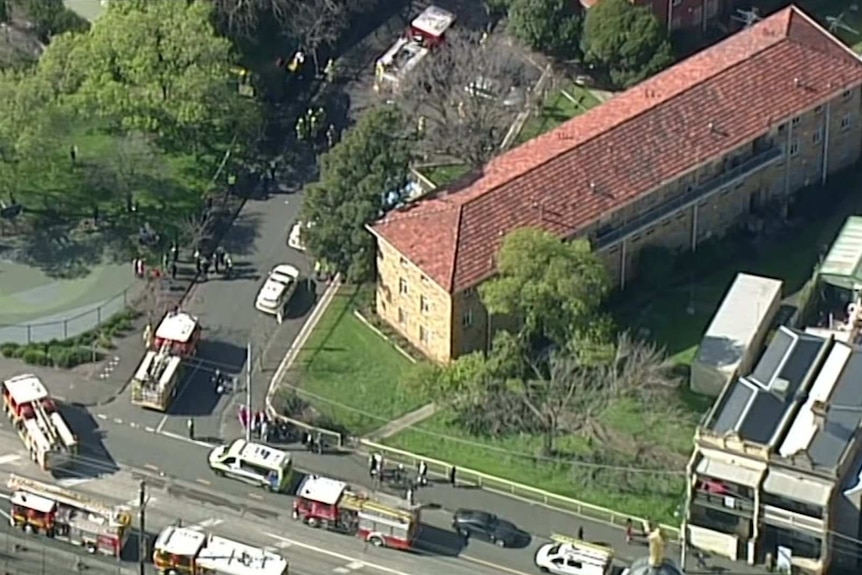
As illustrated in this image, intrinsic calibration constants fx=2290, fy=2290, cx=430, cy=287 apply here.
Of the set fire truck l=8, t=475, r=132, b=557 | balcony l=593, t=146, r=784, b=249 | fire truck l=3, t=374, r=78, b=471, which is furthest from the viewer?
balcony l=593, t=146, r=784, b=249

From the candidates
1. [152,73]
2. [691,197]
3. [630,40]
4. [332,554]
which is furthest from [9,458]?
[630,40]

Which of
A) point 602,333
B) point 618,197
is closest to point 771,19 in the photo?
point 618,197

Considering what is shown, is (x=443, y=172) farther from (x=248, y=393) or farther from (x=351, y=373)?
(x=248, y=393)

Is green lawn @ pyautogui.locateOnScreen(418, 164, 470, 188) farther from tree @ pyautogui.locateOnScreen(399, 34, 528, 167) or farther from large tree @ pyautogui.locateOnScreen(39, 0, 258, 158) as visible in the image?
large tree @ pyautogui.locateOnScreen(39, 0, 258, 158)

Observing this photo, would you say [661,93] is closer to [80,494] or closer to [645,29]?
[645,29]

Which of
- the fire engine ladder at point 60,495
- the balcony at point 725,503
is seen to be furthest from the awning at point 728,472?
the fire engine ladder at point 60,495

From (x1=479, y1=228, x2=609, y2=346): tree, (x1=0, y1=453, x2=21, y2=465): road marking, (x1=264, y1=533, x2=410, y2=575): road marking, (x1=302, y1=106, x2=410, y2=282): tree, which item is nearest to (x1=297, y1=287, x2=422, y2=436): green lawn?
(x1=302, y1=106, x2=410, y2=282): tree

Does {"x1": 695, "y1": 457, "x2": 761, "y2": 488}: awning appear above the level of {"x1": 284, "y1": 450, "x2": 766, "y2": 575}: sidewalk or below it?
above

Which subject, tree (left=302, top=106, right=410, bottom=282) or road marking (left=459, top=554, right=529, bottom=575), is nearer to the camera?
road marking (left=459, top=554, right=529, bottom=575)
